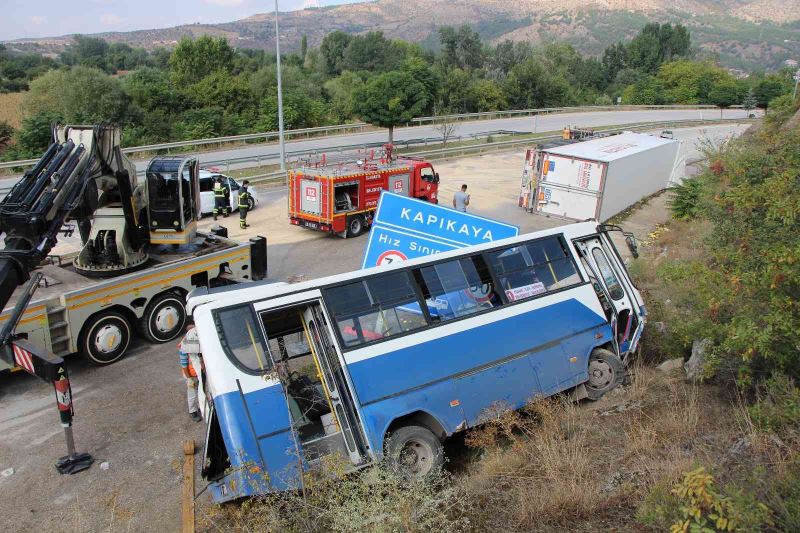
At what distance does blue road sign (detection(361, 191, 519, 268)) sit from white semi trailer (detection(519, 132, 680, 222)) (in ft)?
37.7

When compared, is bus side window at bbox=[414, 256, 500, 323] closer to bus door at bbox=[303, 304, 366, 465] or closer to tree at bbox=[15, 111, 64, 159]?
bus door at bbox=[303, 304, 366, 465]

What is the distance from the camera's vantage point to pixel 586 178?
20.8 metres

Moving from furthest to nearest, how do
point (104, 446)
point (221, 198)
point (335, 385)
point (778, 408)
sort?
point (221, 198) → point (104, 446) → point (335, 385) → point (778, 408)

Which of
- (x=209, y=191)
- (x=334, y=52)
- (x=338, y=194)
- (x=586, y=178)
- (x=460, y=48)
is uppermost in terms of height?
(x=460, y=48)

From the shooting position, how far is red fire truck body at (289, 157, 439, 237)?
1881cm

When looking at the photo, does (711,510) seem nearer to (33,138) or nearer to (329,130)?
(33,138)

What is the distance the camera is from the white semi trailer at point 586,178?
20750mm

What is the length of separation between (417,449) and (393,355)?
43.8 inches

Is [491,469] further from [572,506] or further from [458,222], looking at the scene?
[458,222]

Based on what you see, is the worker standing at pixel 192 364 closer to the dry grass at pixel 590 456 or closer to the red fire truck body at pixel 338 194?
the dry grass at pixel 590 456

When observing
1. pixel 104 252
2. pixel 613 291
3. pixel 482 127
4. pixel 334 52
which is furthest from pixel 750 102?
pixel 334 52

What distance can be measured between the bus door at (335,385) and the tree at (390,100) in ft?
96.2

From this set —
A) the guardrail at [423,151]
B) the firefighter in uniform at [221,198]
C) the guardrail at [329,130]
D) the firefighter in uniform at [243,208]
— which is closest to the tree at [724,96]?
the guardrail at [329,130]

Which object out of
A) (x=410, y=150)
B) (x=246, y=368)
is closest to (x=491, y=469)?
(x=246, y=368)
